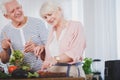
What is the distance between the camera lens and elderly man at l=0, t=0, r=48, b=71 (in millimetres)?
3129

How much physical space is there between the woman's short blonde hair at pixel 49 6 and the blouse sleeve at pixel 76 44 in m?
0.35

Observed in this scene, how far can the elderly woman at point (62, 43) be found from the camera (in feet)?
10.3

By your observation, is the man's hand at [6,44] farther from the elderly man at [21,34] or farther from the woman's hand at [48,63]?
the woman's hand at [48,63]

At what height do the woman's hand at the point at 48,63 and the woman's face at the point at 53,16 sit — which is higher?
the woman's face at the point at 53,16

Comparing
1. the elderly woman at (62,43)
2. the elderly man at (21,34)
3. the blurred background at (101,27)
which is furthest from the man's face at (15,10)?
the blurred background at (101,27)

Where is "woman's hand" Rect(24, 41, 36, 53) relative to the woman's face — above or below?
below

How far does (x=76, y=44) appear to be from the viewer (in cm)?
320

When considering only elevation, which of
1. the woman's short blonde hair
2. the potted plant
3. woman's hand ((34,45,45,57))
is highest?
the woman's short blonde hair

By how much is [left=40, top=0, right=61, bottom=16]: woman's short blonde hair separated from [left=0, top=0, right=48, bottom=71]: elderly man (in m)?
0.14

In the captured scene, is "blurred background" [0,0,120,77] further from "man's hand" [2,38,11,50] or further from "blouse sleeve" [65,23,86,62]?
"man's hand" [2,38,11,50]

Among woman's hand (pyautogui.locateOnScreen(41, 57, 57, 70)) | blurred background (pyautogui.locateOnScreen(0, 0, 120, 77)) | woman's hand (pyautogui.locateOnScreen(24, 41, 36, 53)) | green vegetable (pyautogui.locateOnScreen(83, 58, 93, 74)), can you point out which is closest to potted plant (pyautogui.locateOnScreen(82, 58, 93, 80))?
green vegetable (pyautogui.locateOnScreen(83, 58, 93, 74))

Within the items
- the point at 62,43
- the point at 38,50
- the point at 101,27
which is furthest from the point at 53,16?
the point at 101,27

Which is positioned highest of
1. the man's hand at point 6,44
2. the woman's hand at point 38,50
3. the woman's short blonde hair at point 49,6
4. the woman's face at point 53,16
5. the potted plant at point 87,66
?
the woman's short blonde hair at point 49,6

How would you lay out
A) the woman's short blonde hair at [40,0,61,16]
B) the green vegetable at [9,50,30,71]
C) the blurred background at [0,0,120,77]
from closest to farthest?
1. the green vegetable at [9,50,30,71]
2. the woman's short blonde hair at [40,0,61,16]
3. the blurred background at [0,0,120,77]
